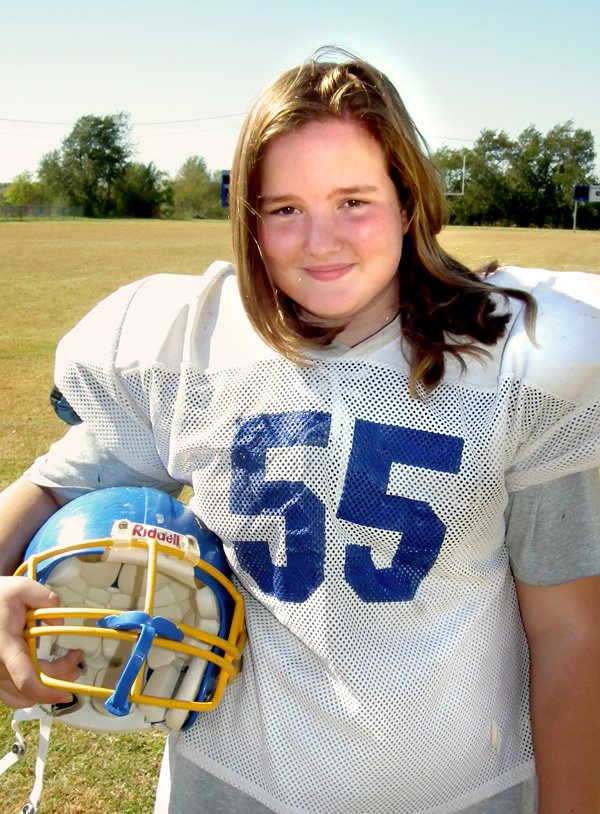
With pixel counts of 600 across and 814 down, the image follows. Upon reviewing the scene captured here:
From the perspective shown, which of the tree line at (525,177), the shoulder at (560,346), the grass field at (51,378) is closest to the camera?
the shoulder at (560,346)

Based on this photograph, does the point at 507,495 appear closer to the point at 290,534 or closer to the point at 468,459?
the point at 468,459

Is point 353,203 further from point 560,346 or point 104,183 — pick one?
point 104,183

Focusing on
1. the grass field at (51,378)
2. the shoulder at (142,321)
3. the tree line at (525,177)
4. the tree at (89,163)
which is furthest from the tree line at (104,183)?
the shoulder at (142,321)

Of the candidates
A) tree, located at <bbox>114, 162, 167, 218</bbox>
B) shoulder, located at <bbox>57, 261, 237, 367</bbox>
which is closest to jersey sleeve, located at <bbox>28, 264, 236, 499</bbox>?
shoulder, located at <bbox>57, 261, 237, 367</bbox>

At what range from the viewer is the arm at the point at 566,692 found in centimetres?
134

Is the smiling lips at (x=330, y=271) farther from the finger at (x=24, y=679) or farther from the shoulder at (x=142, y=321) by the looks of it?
the finger at (x=24, y=679)

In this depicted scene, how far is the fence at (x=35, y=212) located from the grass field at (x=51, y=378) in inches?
1231

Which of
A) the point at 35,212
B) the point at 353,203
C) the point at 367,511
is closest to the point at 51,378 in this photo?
the point at 353,203

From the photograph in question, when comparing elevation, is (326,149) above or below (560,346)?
above

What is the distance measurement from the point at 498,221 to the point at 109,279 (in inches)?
2038

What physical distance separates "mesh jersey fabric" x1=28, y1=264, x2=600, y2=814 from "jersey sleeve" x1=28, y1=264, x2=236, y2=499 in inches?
6.0

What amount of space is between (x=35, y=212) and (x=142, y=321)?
5646 centimetres

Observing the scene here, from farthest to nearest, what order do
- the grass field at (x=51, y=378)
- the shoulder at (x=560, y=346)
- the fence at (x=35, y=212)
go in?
the fence at (x=35, y=212) < the grass field at (x=51, y=378) < the shoulder at (x=560, y=346)

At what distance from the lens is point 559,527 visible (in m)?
1.35
